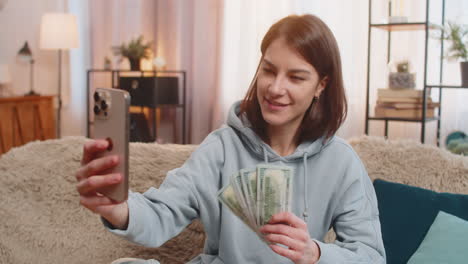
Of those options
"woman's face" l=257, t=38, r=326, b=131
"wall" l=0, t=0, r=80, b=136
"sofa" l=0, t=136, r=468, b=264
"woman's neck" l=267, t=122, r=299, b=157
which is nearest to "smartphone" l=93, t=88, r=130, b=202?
"woman's face" l=257, t=38, r=326, b=131

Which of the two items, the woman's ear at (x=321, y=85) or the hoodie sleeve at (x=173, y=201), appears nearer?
the hoodie sleeve at (x=173, y=201)

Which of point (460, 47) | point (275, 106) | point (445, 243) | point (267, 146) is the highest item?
point (460, 47)

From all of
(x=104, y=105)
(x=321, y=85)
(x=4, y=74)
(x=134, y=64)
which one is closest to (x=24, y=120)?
(x=4, y=74)

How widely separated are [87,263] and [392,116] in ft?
7.72

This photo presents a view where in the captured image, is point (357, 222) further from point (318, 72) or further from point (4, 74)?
point (4, 74)

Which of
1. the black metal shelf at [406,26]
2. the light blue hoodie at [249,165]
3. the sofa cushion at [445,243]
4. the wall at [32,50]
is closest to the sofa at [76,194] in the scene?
the sofa cushion at [445,243]

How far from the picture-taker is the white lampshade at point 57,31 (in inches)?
195

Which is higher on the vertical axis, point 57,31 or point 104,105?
point 57,31

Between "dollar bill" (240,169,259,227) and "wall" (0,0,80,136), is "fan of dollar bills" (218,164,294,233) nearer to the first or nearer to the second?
"dollar bill" (240,169,259,227)

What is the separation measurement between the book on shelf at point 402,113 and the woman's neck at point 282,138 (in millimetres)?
2110

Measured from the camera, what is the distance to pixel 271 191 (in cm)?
112

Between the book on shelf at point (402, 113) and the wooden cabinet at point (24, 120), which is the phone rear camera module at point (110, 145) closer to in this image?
the book on shelf at point (402, 113)

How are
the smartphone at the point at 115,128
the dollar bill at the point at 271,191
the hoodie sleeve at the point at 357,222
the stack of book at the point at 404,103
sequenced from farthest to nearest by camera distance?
the stack of book at the point at 404,103 < the hoodie sleeve at the point at 357,222 < the dollar bill at the point at 271,191 < the smartphone at the point at 115,128

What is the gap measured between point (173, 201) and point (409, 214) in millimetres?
773
